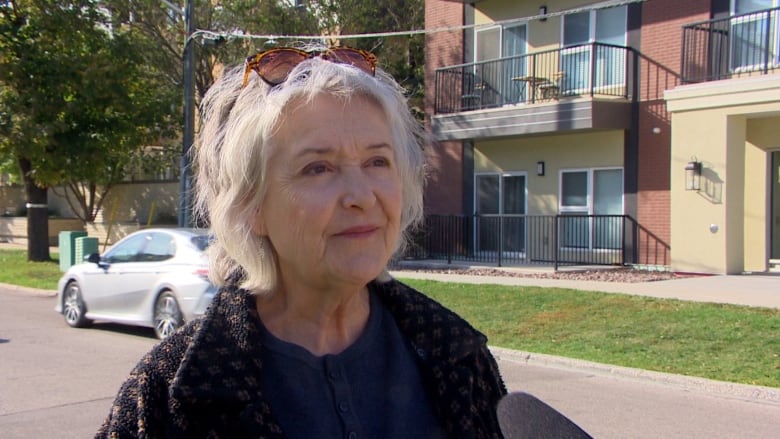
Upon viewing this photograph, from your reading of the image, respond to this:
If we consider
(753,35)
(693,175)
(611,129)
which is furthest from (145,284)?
(753,35)

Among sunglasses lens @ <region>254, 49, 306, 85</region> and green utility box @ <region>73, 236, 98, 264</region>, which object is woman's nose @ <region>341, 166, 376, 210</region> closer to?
sunglasses lens @ <region>254, 49, 306, 85</region>

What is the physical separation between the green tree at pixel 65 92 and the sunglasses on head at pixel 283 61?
62.3 ft

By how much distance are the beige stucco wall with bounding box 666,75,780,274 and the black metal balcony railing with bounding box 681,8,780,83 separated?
0.68 meters

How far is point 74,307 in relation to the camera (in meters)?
12.1

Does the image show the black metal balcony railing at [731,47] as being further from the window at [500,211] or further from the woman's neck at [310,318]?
the woman's neck at [310,318]

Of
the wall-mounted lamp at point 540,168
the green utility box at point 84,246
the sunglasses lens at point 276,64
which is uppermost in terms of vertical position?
the wall-mounted lamp at point 540,168

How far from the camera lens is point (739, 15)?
14688mm

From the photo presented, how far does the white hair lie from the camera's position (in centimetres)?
182

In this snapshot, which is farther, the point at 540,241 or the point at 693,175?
the point at 540,241

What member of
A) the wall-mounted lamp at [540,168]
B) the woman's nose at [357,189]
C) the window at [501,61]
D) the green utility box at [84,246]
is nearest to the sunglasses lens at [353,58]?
the woman's nose at [357,189]

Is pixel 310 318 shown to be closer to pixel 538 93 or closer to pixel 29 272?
pixel 538 93

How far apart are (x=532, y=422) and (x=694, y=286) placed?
13.6 meters

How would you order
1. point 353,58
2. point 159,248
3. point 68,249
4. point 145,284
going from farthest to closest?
point 68,249 → point 159,248 → point 145,284 → point 353,58

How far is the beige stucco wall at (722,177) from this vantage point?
15406mm
